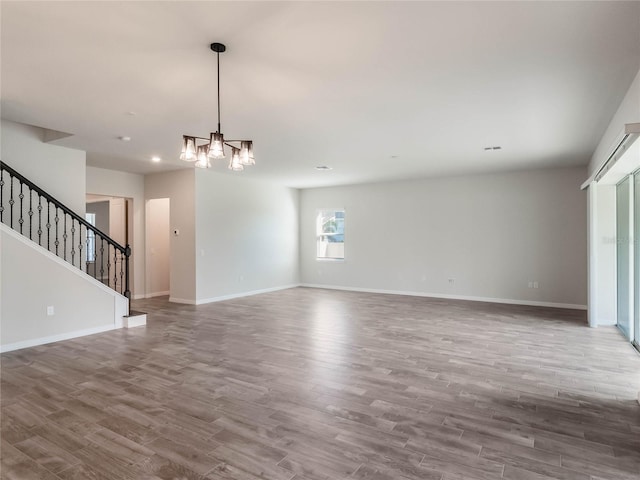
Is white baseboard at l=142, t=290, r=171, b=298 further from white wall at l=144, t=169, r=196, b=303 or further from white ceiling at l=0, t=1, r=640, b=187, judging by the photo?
white ceiling at l=0, t=1, r=640, b=187

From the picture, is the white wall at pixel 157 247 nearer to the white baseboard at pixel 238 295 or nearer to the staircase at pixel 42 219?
the white baseboard at pixel 238 295

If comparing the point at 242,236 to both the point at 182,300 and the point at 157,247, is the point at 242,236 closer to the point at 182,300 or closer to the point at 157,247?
the point at 182,300

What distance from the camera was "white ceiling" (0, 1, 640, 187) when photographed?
2363 mm

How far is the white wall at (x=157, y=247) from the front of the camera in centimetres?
867

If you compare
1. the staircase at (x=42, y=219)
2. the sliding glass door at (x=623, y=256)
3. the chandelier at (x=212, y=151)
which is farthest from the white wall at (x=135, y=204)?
the sliding glass door at (x=623, y=256)

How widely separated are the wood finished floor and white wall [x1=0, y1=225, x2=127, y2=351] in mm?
294

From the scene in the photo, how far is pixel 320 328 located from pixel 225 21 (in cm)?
427

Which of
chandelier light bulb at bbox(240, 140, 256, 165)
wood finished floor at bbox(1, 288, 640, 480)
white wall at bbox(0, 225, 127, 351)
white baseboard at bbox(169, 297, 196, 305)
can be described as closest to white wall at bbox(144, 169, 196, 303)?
white baseboard at bbox(169, 297, 196, 305)

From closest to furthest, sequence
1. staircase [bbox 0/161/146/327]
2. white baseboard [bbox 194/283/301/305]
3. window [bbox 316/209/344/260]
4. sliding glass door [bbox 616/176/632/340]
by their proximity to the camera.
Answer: sliding glass door [bbox 616/176/632/340], staircase [bbox 0/161/146/327], white baseboard [bbox 194/283/301/305], window [bbox 316/209/344/260]

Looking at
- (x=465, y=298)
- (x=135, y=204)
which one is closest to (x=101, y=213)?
(x=135, y=204)

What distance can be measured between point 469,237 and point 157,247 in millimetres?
7270

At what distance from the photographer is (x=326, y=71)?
3.15m

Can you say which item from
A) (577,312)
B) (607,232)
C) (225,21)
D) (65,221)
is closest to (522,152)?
(607,232)

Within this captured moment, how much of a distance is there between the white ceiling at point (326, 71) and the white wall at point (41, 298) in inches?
66.8
